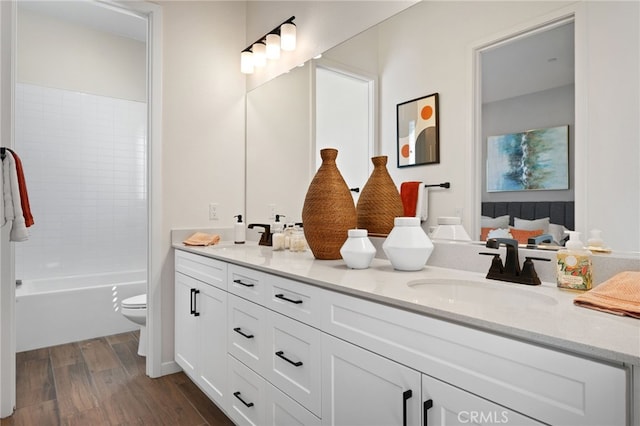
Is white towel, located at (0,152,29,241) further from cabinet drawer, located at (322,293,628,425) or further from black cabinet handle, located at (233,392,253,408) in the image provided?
cabinet drawer, located at (322,293,628,425)

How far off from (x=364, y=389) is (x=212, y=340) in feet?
3.73

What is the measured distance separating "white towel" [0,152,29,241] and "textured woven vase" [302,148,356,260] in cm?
144

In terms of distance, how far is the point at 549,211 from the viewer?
1229 millimetres

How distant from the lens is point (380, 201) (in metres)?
1.76

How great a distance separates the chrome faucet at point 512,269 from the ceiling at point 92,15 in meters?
3.21

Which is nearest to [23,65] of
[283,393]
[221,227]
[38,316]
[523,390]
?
[38,316]

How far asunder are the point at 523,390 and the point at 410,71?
1360 millimetres

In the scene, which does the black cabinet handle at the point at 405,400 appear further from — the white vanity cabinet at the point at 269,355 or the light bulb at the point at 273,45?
the light bulb at the point at 273,45

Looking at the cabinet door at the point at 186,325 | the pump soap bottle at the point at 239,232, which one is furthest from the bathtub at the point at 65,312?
the pump soap bottle at the point at 239,232

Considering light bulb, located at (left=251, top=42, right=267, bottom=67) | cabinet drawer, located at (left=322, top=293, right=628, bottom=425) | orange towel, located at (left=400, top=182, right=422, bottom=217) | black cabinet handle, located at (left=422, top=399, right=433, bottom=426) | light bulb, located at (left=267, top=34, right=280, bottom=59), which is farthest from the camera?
light bulb, located at (left=251, top=42, right=267, bottom=67)

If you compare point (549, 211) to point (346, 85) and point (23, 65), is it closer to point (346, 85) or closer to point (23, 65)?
point (346, 85)

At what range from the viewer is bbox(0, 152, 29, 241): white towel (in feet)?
6.19

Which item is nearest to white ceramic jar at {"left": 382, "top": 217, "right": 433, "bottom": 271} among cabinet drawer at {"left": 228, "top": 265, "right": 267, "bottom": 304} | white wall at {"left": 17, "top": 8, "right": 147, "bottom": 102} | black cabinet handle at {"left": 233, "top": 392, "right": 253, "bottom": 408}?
cabinet drawer at {"left": 228, "top": 265, "right": 267, "bottom": 304}

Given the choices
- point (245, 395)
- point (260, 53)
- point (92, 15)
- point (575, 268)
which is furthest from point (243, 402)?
point (92, 15)
